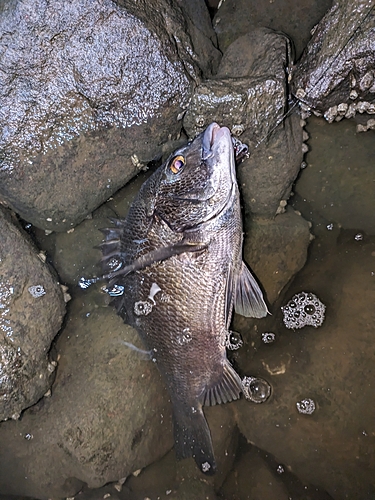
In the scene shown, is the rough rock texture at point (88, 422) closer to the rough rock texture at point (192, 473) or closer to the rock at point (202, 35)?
the rough rock texture at point (192, 473)

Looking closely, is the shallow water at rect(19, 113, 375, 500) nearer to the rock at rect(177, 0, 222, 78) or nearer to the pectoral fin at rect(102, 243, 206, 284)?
the pectoral fin at rect(102, 243, 206, 284)

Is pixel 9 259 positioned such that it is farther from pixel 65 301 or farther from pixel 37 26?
pixel 37 26

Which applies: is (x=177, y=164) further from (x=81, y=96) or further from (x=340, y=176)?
(x=340, y=176)

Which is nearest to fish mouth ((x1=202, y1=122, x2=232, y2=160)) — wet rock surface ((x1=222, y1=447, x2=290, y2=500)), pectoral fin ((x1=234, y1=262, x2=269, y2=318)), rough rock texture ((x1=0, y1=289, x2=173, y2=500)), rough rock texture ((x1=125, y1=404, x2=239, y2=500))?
pectoral fin ((x1=234, y1=262, x2=269, y2=318))

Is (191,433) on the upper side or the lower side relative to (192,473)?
upper

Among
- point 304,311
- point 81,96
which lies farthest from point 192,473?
point 81,96

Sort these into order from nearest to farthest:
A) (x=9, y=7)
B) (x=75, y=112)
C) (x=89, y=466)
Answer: (x=9, y=7)
(x=75, y=112)
(x=89, y=466)

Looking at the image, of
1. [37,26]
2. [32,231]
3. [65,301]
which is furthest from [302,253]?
[37,26]
